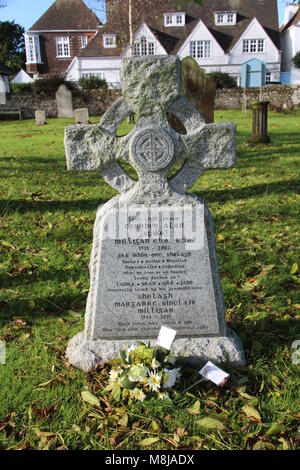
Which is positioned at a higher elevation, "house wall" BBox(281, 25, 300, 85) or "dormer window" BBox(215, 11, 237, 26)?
"dormer window" BBox(215, 11, 237, 26)

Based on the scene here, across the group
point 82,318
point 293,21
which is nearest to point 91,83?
point 293,21

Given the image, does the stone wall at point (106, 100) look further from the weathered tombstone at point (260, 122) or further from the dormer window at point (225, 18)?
the dormer window at point (225, 18)

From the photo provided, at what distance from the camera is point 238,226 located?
18.9ft

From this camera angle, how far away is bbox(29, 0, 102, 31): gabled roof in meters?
43.8

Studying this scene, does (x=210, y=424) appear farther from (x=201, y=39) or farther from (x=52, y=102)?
A: (x=201, y=39)

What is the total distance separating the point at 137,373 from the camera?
8.92 ft

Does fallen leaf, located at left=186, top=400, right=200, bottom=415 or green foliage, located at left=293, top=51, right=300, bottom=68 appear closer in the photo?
fallen leaf, located at left=186, top=400, right=200, bottom=415

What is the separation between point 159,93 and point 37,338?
219 centimetres

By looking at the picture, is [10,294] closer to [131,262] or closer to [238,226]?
[131,262]

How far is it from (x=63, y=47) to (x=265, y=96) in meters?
27.0

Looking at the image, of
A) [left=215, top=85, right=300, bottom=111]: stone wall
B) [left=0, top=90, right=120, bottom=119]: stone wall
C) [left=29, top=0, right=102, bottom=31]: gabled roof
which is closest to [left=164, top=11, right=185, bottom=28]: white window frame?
[left=29, top=0, right=102, bottom=31]: gabled roof

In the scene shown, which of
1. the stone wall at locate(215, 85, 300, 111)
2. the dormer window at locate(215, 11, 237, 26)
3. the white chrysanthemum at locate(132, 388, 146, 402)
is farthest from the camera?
the dormer window at locate(215, 11, 237, 26)

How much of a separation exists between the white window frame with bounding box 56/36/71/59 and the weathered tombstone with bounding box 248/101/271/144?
38840 mm

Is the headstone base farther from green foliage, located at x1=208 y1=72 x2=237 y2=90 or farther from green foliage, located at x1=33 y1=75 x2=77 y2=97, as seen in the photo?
green foliage, located at x1=208 y1=72 x2=237 y2=90
